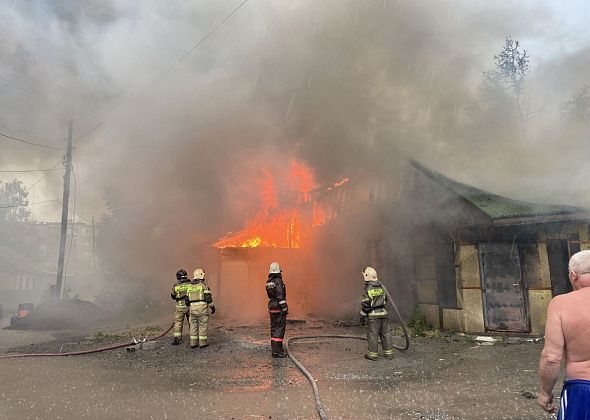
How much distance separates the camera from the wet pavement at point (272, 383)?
451 centimetres

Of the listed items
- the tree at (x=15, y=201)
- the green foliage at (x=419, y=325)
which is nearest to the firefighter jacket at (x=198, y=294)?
the green foliage at (x=419, y=325)

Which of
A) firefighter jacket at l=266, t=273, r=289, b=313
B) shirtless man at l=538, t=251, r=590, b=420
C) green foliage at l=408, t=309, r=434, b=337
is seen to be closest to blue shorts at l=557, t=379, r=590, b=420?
shirtless man at l=538, t=251, r=590, b=420

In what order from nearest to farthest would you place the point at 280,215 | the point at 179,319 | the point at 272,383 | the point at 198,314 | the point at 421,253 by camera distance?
1. the point at 272,383
2. the point at 198,314
3. the point at 179,319
4. the point at 421,253
5. the point at 280,215

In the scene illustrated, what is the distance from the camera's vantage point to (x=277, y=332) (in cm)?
738

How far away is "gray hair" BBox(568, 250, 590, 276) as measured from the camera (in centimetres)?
254

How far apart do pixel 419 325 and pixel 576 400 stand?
27.2 ft

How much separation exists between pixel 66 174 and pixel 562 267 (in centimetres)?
1970

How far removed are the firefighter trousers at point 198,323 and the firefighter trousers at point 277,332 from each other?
1.74 metres

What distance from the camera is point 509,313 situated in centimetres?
926

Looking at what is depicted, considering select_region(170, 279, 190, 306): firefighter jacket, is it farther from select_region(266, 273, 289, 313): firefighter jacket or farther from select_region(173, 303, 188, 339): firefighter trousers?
select_region(266, 273, 289, 313): firefighter jacket

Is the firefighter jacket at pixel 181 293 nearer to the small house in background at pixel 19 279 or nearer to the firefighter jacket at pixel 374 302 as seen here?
the firefighter jacket at pixel 374 302

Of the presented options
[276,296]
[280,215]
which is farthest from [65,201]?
[276,296]

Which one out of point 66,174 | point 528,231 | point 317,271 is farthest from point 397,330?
point 66,174

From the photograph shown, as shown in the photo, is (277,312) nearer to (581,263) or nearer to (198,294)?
(198,294)
